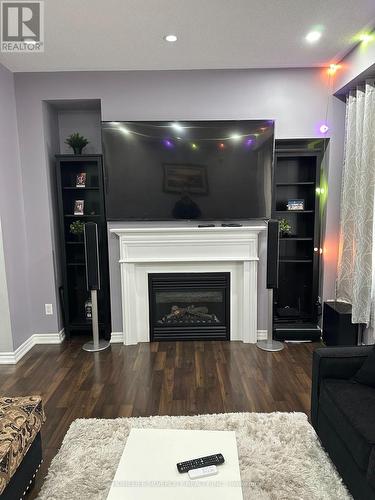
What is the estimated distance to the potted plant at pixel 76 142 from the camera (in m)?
3.73

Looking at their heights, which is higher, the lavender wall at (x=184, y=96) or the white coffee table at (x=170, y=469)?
the lavender wall at (x=184, y=96)

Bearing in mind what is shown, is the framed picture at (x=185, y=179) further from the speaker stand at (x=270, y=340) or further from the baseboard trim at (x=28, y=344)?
the baseboard trim at (x=28, y=344)

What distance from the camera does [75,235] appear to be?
13.2 ft

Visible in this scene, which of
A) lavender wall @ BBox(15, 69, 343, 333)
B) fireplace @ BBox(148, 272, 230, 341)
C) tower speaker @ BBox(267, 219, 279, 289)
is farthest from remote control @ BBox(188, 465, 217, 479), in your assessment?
lavender wall @ BBox(15, 69, 343, 333)

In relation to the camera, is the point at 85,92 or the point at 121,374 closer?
the point at 121,374

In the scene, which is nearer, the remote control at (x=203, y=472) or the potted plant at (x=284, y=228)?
the remote control at (x=203, y=472)

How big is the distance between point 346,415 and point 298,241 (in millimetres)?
2528

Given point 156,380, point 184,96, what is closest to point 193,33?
point 184,96

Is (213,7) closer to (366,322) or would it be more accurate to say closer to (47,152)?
(47,152)

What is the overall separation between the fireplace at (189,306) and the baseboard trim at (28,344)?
1.06 metres

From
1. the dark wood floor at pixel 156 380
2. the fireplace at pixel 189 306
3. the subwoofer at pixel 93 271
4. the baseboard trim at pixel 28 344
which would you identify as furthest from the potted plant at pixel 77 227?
the dark wood floor at pixel 156 380

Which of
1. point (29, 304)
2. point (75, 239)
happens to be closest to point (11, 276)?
point (29, 304)

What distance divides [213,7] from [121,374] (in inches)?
118

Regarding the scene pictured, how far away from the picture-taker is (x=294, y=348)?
3652mm
